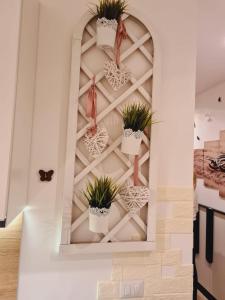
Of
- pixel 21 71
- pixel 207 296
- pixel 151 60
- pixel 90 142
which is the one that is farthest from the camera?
pixel 207 296

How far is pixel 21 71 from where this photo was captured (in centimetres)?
83

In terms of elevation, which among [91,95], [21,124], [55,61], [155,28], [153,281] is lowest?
[153,281]

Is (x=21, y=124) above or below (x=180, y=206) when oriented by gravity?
above

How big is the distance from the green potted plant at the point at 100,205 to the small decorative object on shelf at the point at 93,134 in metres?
0.14

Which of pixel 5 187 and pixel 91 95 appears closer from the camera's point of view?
pixel 5 187

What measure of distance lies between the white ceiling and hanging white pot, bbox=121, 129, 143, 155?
105cm

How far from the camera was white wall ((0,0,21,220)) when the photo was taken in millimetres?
722

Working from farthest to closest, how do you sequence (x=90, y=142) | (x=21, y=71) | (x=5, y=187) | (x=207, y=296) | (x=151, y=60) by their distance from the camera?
(x=207, y=296) < (x=151, y=60) < (x=90, y=142) < (x=21, y=71) < (x=5, y=187)

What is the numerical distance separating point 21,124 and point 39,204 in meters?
0.38

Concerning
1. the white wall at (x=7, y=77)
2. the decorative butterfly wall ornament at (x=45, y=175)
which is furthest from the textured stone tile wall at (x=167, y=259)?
the white wall at (x=7, y=77)

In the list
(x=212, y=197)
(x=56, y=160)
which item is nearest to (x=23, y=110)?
(x=56, y=160)

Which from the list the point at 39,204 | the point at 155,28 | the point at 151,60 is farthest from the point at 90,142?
the point at 155,28

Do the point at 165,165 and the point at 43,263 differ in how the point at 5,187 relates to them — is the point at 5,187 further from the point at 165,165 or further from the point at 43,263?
the point at 165,165

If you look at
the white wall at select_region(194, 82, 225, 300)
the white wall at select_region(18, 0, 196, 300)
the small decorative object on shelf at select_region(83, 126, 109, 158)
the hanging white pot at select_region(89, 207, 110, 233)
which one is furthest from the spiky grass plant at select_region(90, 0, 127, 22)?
the white wall at select_region(194, 82, 225, 300)
